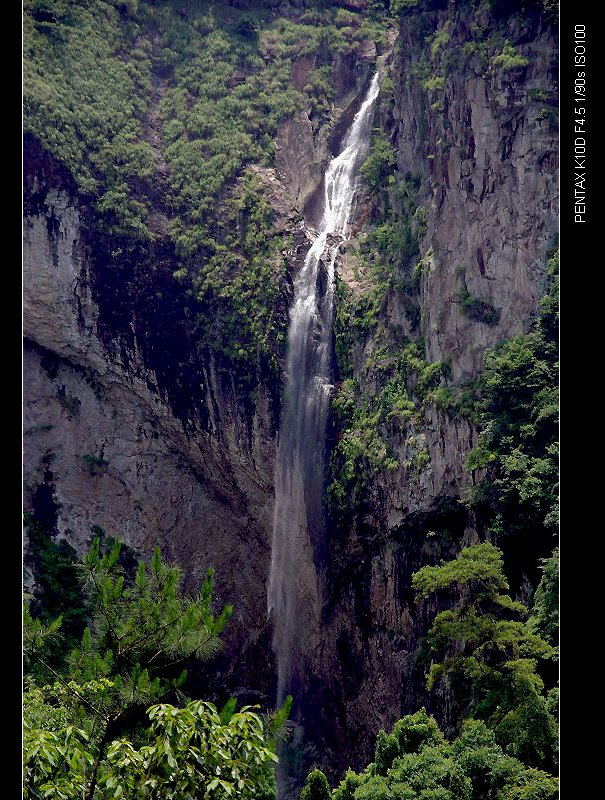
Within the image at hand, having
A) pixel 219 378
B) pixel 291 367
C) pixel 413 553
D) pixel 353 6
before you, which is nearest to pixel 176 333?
pixel 219 378

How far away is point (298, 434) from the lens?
1053 inches

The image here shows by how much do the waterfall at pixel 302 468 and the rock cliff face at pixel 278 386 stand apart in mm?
504

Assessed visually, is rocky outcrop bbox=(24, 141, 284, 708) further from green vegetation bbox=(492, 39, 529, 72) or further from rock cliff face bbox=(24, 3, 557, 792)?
green vegetation bbox=(492, 39, 529, 72)

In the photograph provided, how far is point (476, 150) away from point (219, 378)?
8854 millimetres

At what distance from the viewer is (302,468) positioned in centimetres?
2655

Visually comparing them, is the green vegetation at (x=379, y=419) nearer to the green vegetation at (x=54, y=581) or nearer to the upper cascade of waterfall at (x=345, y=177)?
the upper cascade of waterfall at (x=345, y=177)

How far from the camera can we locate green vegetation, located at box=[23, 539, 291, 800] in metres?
8.27

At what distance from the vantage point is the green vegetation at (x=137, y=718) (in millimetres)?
8266

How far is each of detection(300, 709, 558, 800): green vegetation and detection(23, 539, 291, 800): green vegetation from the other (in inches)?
186

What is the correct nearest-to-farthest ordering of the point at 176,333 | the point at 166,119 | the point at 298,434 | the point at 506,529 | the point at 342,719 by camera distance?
1. the point at 506,529
2. the point at 342,719
3. the point at 298,434
4. the point at 176,333
5. the point at 166,119

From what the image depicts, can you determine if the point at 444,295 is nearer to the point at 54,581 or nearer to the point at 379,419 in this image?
the point at 379,419

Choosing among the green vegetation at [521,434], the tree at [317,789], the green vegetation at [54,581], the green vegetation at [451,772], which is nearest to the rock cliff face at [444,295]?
the green vegetation at [521,434]

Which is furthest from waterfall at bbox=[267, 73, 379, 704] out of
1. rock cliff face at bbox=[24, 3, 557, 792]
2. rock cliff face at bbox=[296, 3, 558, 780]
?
rock cliff face at bbox=[296, 3, 558, 780]
